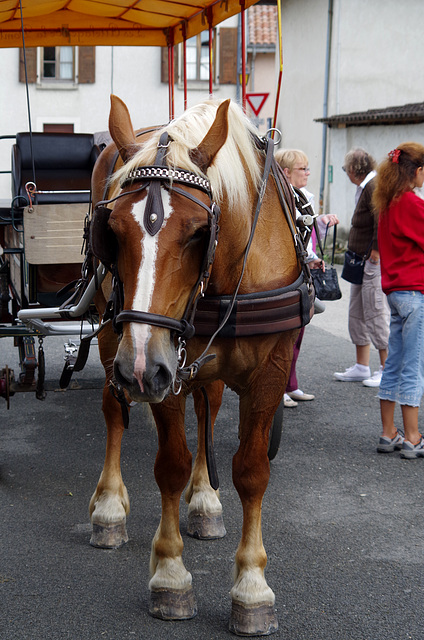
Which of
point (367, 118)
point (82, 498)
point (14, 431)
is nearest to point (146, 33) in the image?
point (14, 431)

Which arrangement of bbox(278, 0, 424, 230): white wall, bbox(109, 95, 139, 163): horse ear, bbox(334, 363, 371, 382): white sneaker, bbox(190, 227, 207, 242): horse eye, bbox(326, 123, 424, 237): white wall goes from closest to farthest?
bbox(190, 227, 207, 242): horse eye, bbox(109, 95, 139, 163): horse ear, bbox(334, 363, 371, 382): white sneaker, bbox(326, 123, 424, 237): white wall, bbox(278, 0, 424, 230): white wall

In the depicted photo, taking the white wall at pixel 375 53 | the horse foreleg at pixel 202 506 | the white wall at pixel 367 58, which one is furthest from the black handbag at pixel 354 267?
the white wall at pixel 375 53

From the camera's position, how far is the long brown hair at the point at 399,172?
4.73 meters

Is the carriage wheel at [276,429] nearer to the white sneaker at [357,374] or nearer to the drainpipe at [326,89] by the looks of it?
the white sneaker at [357,374]

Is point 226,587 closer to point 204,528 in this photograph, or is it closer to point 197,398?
point 204,528

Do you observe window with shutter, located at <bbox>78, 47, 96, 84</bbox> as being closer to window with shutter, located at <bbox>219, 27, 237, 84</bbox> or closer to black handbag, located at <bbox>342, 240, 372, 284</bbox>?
window with shutter, located at <bbox>219, 27, 237, 84</bbox>

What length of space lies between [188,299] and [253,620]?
1237mm

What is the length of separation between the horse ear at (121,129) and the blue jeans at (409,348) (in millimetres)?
2626

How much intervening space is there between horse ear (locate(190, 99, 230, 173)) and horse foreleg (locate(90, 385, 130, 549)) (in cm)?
173

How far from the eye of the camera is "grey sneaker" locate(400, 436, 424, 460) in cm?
480

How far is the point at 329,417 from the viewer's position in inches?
223

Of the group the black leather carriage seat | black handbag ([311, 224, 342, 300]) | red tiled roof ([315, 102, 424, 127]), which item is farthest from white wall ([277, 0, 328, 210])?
black handbag ([311, 224, 342, 300])

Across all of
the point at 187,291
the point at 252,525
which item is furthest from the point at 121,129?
the point at 252,525

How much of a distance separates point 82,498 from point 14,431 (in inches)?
51.3
